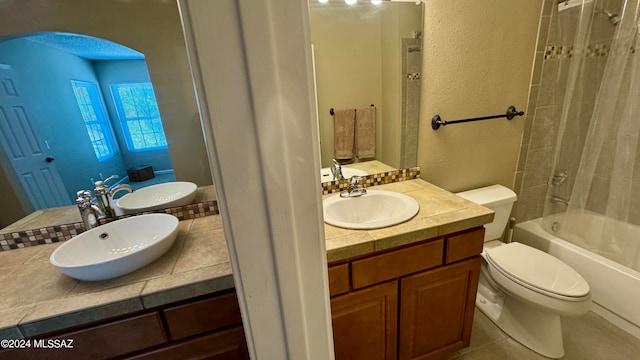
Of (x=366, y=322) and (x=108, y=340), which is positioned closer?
(x=108, y=340)

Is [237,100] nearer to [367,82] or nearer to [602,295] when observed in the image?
[367,82]

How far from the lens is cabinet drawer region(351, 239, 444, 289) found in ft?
3.21

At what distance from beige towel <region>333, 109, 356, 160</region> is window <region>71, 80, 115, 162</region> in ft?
3.50

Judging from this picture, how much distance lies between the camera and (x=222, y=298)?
84 centimetres

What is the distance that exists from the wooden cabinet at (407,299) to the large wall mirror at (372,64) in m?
0.64

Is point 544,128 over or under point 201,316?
over

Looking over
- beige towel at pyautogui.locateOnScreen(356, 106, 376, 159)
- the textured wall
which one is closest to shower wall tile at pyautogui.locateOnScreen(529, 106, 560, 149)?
the textured wall

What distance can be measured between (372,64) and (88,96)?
4.30ft

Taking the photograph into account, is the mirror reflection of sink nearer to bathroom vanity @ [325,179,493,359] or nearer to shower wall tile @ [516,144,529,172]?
bathroom vanity @ [325,179,493,359]

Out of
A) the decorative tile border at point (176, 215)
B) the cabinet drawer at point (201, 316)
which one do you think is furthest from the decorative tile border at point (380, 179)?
the cabinet drawer at point (201, 316)

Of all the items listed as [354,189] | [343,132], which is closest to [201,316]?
[354,189]

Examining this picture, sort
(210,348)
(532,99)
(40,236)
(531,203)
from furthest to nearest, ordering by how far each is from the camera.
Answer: (531,203)
(532,99)
(40,236)
(210,348)

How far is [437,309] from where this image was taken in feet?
3.79

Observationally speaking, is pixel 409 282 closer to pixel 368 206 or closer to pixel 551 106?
pixel 368 206
